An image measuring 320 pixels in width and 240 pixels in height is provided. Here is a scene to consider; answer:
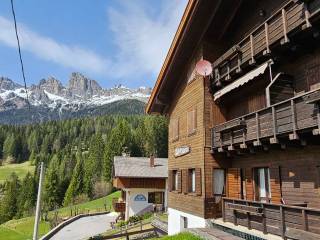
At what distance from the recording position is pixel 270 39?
1399 centimetres

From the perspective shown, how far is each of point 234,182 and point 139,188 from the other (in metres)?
25.4

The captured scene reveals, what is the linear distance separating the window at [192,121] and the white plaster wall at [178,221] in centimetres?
535

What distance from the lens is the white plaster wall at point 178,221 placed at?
18.5 m

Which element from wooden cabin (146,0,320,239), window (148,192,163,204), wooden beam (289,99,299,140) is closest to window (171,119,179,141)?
wooden cabin (146,0,320,239)

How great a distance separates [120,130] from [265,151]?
86408 mm

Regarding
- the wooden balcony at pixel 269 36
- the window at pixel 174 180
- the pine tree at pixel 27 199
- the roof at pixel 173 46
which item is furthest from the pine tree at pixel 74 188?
the wooden balcony at pixel 269 36

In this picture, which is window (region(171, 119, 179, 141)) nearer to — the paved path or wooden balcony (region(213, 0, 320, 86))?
wooden balcony (region(213, 0, 320, 86))

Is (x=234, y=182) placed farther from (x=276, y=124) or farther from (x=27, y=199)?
(x=27, y=199)

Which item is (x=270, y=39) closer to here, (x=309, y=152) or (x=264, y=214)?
(x=309, y=152)

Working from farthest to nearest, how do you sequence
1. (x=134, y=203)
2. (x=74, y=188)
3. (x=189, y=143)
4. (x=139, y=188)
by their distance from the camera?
(x=74, y=188) → (x=139, y=188) → (x=134, y=203) → (x=189, y=143)

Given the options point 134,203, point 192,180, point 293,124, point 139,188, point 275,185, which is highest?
point 293,124

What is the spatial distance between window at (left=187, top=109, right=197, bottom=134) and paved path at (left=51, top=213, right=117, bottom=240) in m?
15.2

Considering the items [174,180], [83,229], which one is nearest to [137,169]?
[83,229]

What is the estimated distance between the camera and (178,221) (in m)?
22.1
